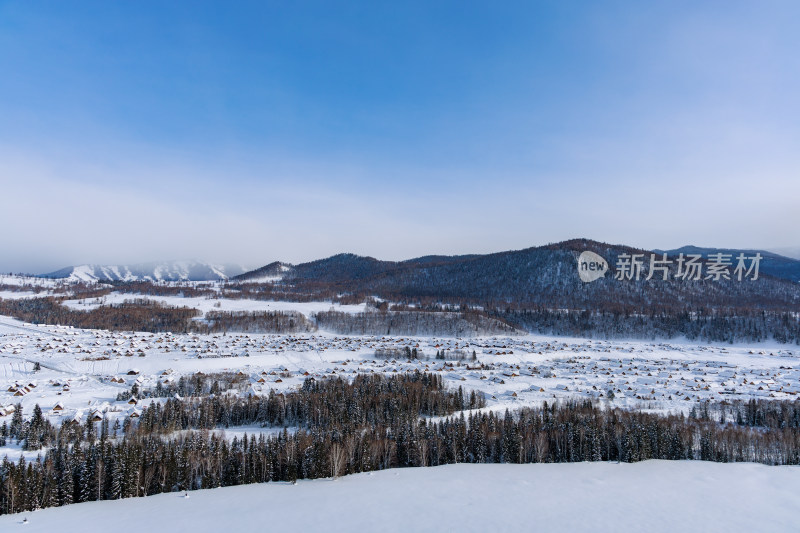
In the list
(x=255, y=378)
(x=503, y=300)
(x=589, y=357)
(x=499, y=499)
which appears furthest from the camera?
(x=503, y=300)

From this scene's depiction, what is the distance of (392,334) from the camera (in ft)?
412

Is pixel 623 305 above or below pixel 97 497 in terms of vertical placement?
above

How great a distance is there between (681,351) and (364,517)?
99320mm

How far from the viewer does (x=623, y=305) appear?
15350 cm

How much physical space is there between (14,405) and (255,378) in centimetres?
2732

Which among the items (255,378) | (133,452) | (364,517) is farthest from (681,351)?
(133,452)

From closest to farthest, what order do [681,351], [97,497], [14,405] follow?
[97,497]
[14,405]
[681,351]

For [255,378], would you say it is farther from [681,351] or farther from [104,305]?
[104,305]

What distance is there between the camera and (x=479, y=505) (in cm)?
2356

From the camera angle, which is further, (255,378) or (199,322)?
(199,322)

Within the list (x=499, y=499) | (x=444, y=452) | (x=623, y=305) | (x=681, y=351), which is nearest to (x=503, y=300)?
(x=623, y=305)

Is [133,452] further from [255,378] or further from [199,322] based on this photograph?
[199,322]

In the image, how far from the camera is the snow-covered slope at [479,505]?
21328 millimetres

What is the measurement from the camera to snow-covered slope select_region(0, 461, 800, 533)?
70.0 feet
